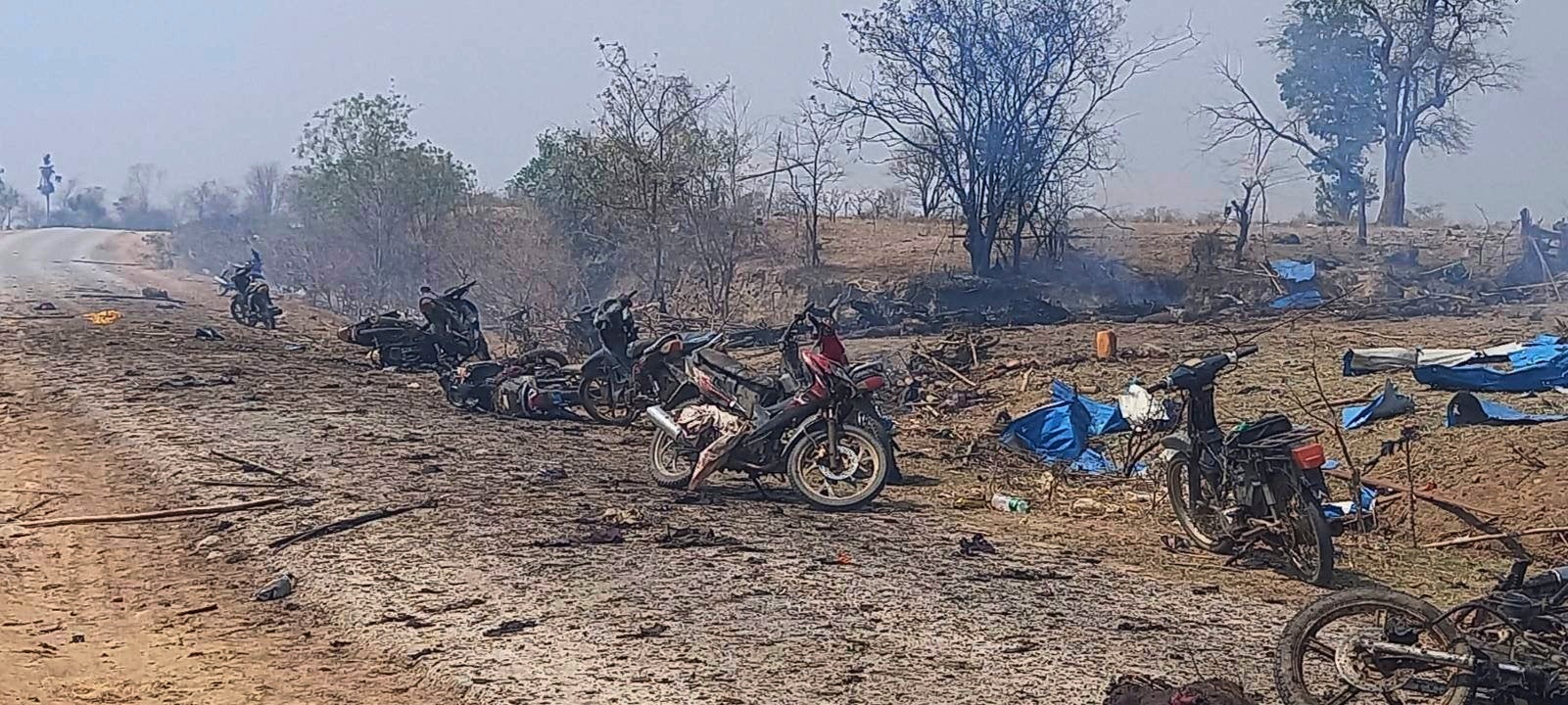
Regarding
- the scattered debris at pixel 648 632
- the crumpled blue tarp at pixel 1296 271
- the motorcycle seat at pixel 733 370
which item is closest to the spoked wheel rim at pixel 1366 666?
the scattered debris at pixel 648 632

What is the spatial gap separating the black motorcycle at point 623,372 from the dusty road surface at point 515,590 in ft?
4.29

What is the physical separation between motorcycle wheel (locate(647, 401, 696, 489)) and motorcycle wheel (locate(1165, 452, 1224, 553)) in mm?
3197

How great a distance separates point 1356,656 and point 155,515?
261 inches

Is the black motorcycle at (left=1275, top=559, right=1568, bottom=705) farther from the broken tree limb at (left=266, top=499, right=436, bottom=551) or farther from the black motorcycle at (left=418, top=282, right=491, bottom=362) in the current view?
the black motorcycle at (left=418, top=282, right=491, bottom=362)

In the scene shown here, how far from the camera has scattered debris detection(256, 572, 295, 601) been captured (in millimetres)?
6762

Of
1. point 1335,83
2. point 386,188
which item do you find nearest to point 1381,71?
point 1335,83

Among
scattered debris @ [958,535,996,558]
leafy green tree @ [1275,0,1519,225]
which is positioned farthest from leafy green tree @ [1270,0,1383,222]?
scattered debris @ [958,535,996,558]

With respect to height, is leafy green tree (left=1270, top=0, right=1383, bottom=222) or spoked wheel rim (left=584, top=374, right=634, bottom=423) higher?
leafy green tree (left=1270, top=0, right=1383, bottom=222)

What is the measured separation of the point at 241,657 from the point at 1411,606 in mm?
4471

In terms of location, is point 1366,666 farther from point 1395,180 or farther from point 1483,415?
point 1395,180

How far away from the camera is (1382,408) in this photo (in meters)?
11.8

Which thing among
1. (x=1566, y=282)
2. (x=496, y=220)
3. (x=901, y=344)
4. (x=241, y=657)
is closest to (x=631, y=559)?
(x=241, y=657)

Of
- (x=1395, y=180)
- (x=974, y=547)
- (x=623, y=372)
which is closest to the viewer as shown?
(x=974, y=547)

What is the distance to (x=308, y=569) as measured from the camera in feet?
23.4
